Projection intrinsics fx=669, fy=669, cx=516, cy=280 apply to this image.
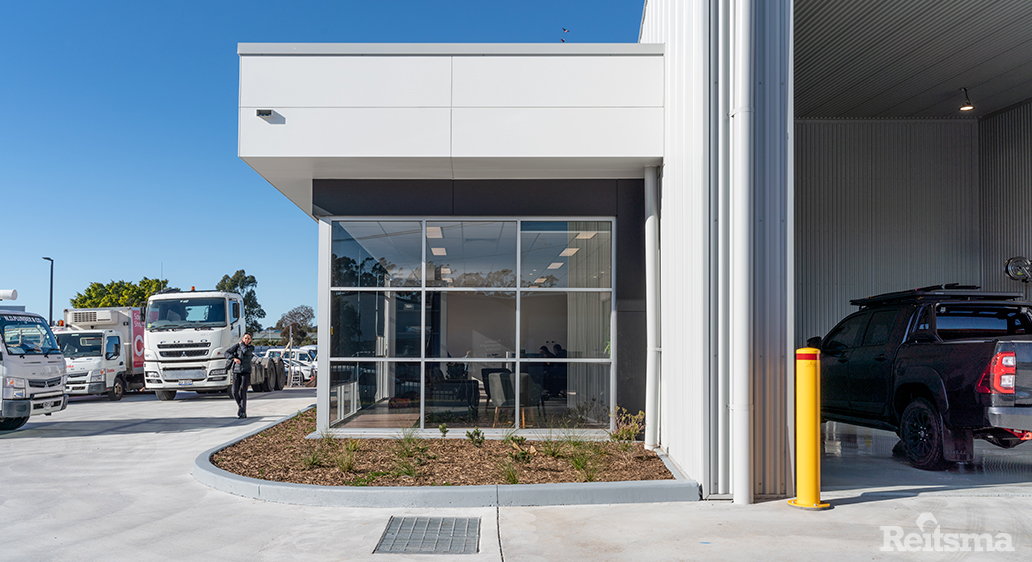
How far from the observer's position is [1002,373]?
687 centimetres

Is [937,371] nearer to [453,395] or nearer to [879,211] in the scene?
[453,395]

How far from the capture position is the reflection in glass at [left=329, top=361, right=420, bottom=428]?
9820mm

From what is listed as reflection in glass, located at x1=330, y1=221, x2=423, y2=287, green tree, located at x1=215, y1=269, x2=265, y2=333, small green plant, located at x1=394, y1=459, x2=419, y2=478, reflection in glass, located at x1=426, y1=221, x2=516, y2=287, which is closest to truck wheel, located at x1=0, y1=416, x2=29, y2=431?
reflection in glass, located at x1=330, y1=221, x2=423, y2=287

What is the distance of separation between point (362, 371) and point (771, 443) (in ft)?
19.0

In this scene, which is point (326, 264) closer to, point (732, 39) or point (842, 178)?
point (732, 39)

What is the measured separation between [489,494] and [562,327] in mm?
Result: 3769

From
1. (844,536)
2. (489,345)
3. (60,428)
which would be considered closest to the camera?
(844,536)

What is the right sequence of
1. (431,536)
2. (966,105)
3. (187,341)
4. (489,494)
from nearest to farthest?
(431,536)
(489,494)
(966,105)
(187,341)

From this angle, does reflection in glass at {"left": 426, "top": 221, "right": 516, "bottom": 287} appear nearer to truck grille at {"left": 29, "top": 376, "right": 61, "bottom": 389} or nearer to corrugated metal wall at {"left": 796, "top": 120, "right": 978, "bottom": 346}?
truck grille at {"left": 29, "top": 376, "right": 61, "bottom": 389}

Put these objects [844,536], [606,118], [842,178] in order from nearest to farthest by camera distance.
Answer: [844,536] → [606,118] → [842,178]

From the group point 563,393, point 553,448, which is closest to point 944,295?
point 563,393

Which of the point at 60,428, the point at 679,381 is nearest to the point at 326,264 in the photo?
the point at 679,381

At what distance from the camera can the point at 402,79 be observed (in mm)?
9016

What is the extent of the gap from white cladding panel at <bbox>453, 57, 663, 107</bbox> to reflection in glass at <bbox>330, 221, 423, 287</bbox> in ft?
7.24
